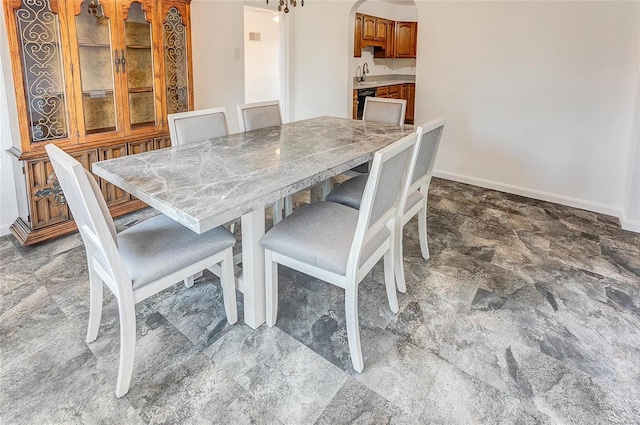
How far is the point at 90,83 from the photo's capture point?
9.55ft

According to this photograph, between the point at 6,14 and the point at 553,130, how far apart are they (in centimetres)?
428

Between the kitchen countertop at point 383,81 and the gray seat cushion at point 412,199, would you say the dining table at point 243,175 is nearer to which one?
the gray seat cushion at point 412,199

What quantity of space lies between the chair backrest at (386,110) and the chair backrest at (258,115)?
851mm

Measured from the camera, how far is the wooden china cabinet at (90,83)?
8.41 ft

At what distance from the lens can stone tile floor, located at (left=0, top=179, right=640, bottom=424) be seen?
1545 mm

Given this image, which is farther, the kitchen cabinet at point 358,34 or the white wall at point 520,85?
the kitchen cabinet at point 358,34

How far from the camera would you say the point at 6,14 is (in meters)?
2.37

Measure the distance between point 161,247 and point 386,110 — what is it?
235 cm

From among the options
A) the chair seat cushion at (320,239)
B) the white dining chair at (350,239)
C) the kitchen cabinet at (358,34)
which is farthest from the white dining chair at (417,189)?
the kitchen cabinet at (358,34)

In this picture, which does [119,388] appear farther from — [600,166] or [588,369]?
[600,166]

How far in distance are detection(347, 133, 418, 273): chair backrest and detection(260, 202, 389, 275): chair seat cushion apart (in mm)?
73

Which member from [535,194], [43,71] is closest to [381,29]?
[535,194]

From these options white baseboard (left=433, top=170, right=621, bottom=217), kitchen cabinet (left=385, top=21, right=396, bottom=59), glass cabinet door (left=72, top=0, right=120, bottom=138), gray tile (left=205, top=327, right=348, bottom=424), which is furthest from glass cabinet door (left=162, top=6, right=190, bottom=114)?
kitchen cabinet (left=385, top=21, right=396, bottom=59)

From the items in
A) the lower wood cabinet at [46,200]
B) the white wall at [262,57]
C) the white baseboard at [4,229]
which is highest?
the white wall at [262,57]
